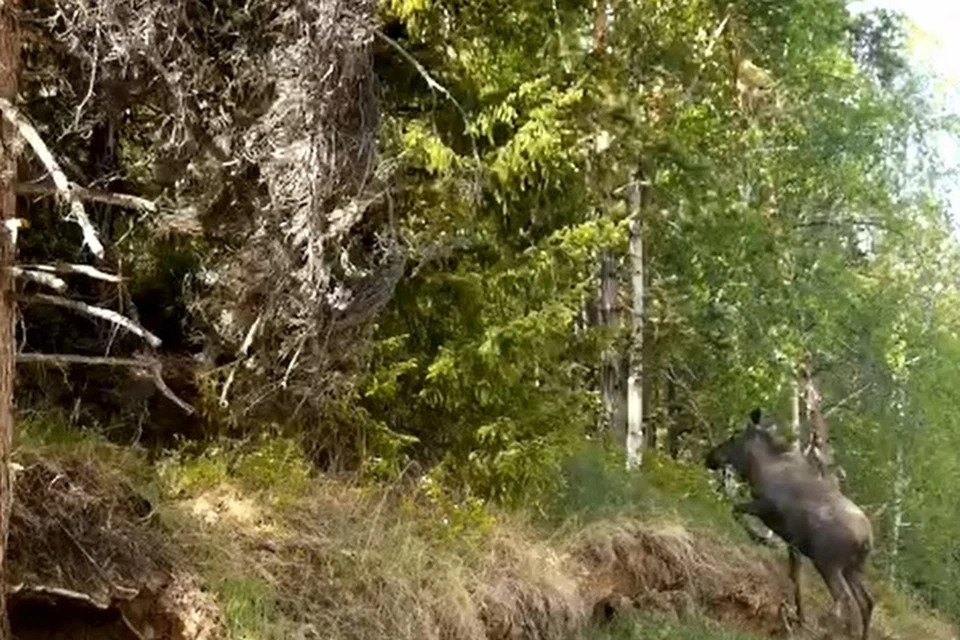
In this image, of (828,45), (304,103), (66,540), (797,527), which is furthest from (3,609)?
(828,45)

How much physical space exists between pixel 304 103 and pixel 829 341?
1173 centimetres

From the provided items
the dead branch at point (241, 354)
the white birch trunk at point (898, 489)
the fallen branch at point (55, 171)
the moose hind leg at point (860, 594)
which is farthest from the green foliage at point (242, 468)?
the white birch trunk at point (898, 489)

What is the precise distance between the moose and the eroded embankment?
2.63 m

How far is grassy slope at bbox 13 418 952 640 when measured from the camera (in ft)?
24.2

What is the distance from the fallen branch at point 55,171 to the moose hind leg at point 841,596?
27.9 ft

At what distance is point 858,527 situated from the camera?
12.2 m

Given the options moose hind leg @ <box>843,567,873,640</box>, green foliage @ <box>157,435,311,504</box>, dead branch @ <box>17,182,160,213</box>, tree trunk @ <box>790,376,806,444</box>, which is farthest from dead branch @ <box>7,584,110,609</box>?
tree trunk @ <box>790,376,806,444</box>

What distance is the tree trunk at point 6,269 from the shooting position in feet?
19.7

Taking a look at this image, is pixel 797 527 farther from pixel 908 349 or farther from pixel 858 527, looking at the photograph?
pixel 908 349

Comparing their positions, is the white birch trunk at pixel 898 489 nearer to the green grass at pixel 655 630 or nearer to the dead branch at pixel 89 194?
the green grass at pixel 655 630

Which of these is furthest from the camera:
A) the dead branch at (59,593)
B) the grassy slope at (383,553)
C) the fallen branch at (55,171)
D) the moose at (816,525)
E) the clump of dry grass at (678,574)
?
the moose at (816,525)

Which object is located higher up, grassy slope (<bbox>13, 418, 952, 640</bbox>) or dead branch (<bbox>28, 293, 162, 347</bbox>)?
dead branch (<bbox>28, 293, 162, 347</bbox>)

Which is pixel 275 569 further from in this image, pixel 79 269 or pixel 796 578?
pixel 796 578

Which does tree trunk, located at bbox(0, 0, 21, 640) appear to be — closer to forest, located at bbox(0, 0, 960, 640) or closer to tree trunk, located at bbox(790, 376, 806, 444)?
forest, located at bbox(0, 0, 960, 640)
